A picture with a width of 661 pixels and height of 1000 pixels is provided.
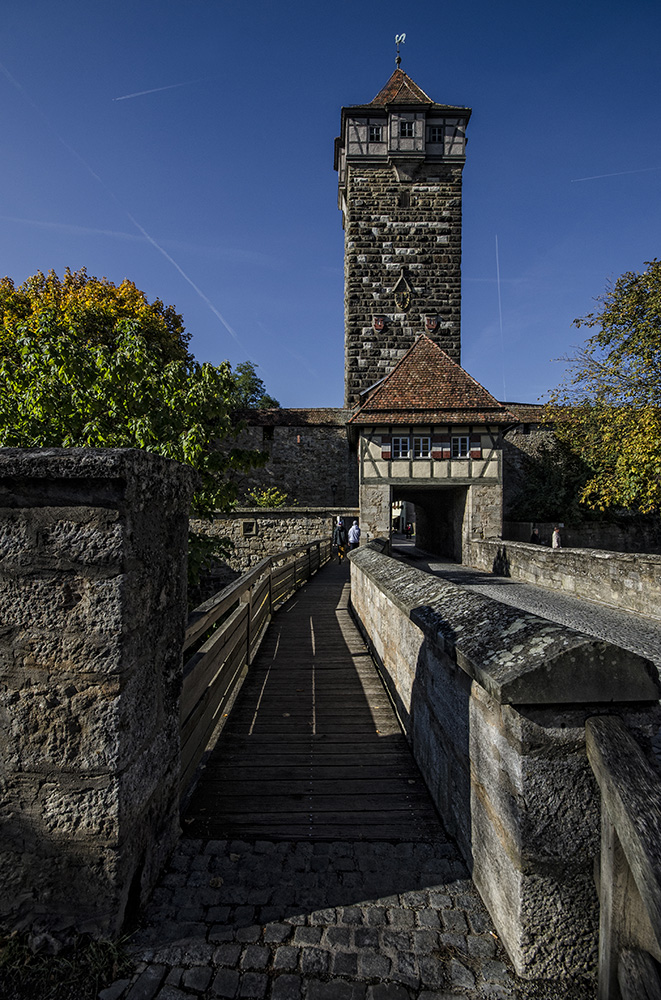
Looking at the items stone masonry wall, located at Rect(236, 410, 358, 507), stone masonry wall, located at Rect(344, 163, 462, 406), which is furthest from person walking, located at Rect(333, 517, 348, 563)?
stone masonry wall, located at Rect(344, 163, 462, 406)

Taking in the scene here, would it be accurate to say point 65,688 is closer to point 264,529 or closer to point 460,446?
point 460,446

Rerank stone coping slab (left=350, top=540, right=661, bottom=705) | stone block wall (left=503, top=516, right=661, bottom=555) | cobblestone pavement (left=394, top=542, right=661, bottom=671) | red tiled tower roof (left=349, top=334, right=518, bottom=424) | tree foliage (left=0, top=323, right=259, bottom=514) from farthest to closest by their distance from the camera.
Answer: stone block wall (left=503, top=516, right=661, bottom=555) → red tiled tower roof (left=349, top=334, right=518, bottom=424) → tree foliage (left=0, top=323, right=259, bottom=514) → cobblestone pavement (left=394, top=542, right=661, bottom=671) → stone coping slab (left=350, top=540, right=661, bottom=705)

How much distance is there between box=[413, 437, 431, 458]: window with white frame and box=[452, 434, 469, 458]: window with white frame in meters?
0.92

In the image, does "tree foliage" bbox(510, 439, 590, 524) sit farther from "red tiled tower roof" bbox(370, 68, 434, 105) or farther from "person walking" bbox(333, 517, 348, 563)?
"red tiled tower roof" bbox(370, 68, 434, 105)

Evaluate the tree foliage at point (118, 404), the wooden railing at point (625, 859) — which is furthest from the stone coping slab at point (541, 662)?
the tree foliage at point (118, 404)

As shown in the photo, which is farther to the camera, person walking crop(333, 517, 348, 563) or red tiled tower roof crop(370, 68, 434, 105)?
red tiled tower roof crop(370, 68, 434, 105)

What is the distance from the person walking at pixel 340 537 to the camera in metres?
19.3

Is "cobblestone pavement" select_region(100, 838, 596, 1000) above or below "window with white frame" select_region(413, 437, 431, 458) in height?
below

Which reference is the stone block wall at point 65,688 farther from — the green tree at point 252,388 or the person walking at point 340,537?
the green tree at point 252,388

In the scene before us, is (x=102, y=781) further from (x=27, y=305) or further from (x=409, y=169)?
(x=409, y=169)

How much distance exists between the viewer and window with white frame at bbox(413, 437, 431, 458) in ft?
57.9

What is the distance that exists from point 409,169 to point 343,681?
25.3 meters

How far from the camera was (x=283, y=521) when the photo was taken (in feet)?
63.4

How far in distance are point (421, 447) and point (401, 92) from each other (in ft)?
61.9
